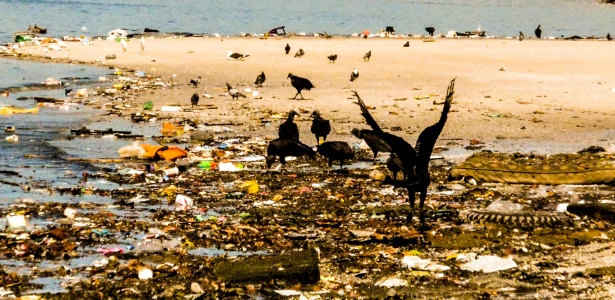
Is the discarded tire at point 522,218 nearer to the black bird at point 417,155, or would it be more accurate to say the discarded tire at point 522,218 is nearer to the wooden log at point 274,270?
the black bird at point 417,155

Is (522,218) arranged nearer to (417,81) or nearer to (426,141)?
(426,141)

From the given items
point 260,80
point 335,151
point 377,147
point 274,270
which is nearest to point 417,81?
point 260,80

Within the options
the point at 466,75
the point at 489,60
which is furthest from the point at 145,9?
the point at 466,75

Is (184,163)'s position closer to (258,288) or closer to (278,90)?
(258,288)

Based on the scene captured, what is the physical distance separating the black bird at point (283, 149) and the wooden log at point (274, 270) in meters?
3.43

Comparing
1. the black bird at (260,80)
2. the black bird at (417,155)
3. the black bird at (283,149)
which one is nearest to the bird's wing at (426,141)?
the black bird at (417,155)

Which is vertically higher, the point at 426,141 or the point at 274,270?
the point at 426,141

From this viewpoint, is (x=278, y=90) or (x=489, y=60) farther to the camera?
(x=489, y=60)

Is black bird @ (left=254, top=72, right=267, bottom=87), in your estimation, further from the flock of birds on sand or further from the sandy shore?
the flock of birds on sand

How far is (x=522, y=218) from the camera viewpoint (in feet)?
20.9

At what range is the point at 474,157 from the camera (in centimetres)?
884

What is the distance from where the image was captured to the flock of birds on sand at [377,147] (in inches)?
229

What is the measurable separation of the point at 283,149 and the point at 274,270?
361 centimetres

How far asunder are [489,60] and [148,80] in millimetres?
9221
